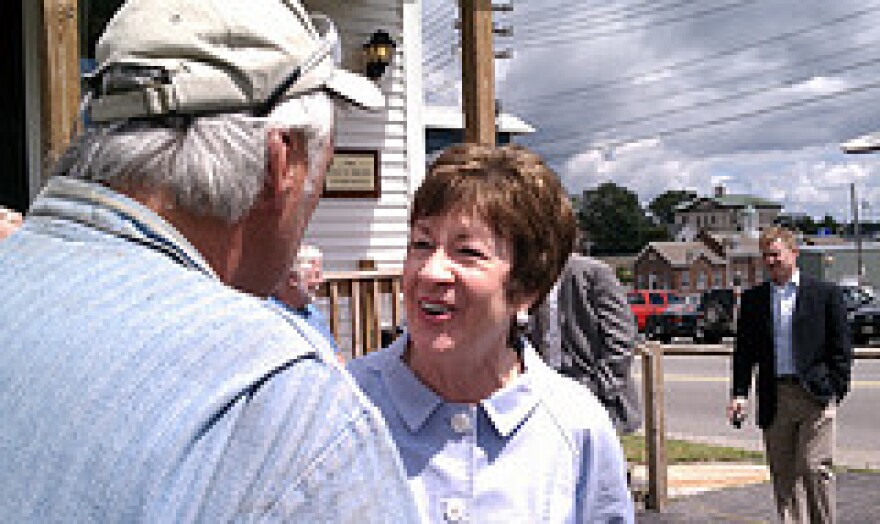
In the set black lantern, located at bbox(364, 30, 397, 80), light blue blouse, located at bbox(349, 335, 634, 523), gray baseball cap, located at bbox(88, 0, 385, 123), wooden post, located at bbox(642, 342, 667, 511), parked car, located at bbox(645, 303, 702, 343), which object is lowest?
parked car, located at bbox(645, 303, 702, 343)

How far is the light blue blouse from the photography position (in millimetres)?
1913

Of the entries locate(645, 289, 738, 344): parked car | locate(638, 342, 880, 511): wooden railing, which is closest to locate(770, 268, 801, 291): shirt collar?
locate(638, 342, 880, 511): wooden railing

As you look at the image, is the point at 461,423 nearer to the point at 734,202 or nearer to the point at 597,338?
the point at 597,338

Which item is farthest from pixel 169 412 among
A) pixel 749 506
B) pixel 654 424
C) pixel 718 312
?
pixel 718 312

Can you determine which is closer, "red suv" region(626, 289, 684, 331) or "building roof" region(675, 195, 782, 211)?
"red suv" region(626, 289, 684, 331)

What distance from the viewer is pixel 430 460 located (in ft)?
6.38

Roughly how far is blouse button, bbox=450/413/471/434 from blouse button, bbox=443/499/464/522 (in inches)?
5.8

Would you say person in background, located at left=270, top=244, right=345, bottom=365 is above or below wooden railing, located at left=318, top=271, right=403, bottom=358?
above

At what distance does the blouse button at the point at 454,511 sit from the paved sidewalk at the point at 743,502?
5.68 meters

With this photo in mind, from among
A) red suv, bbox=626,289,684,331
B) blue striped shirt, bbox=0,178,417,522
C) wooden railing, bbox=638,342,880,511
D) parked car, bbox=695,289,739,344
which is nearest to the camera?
blue striped shirt, bbox=0,178,417,522

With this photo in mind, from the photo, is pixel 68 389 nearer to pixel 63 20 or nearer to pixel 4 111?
pixel 63 20

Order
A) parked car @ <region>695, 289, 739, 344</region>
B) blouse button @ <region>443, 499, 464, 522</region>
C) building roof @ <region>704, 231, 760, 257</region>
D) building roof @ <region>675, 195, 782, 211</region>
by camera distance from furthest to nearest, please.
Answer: building roof @ <region>675, 195, 782, 211</region>, building roof @ <region>704, 231, 760, 257</region>, parked car @ <region>695, 289, 739, 344</region>, blouse button @ <region>443, 499, 464, 522</region>

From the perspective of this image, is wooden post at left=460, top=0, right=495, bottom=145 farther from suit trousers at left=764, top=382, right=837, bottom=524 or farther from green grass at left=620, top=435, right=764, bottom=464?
green grass at left=620, top=435, right=764, bottom=464

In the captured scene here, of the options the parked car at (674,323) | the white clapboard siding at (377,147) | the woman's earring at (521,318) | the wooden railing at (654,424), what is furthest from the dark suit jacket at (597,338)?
the parked car at (674,323)
